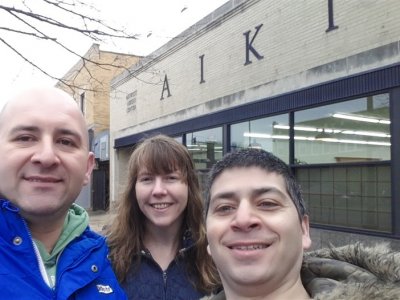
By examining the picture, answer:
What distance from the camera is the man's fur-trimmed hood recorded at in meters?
1.54

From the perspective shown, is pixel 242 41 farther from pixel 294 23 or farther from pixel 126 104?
pixel 126 104

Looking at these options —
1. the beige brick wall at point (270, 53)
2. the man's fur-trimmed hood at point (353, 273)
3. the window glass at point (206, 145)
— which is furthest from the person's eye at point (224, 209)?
the window glass at point (206, 145)

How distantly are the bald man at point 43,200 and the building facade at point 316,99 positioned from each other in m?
4.30

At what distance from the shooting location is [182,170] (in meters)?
2.71

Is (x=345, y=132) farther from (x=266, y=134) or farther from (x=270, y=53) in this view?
(x=270, y=53)

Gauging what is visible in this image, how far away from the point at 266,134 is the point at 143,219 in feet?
23.6

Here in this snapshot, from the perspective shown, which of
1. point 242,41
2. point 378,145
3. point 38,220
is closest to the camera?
point 38,220

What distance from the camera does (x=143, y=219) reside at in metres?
2.75

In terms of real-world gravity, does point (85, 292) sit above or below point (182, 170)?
below

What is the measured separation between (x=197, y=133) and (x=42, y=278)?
10.5 meters

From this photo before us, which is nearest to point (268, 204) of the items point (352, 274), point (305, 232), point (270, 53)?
point (305, 232)

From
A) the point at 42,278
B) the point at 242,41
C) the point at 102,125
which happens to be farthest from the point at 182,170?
the point at 102,125

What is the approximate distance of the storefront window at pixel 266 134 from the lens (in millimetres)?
9234

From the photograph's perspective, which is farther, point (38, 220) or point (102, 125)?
point (102, 125)
